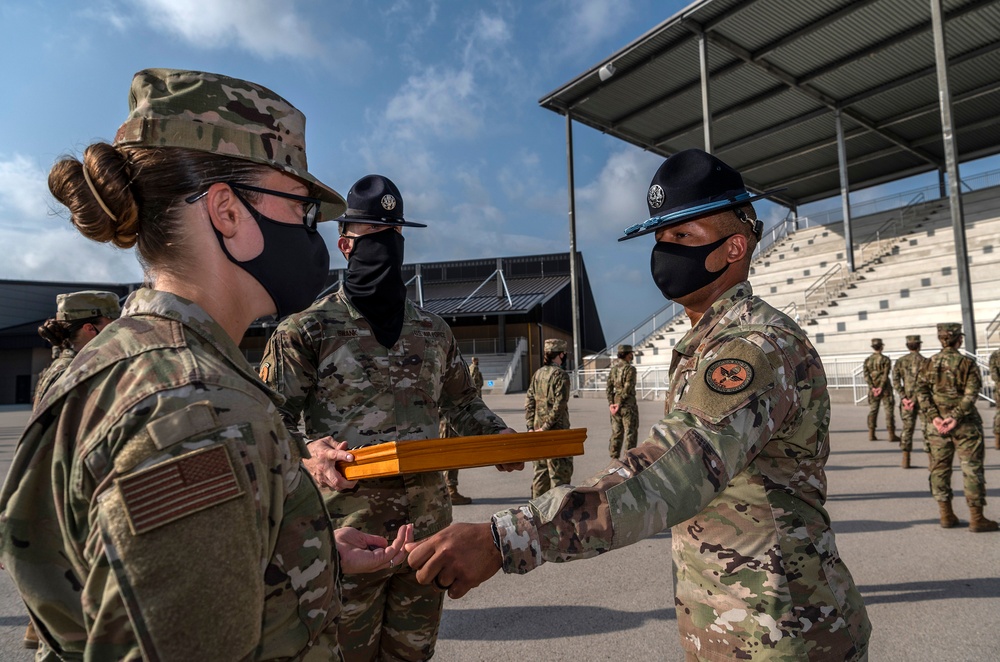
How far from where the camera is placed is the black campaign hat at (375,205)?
2.71 metres

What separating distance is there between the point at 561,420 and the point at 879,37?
18.5 m

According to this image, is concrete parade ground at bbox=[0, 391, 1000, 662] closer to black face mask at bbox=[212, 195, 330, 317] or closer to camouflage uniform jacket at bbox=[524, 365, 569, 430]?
camouflage uniform jacket at bbox=[524, 365, 569, 430]

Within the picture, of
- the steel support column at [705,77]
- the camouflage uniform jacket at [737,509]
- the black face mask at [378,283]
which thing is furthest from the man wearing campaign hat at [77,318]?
the steel support column at [705,77]

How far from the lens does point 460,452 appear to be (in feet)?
5.10

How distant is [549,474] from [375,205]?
4804 millimetres

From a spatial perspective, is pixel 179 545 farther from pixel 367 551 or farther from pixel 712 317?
pixel 712 317

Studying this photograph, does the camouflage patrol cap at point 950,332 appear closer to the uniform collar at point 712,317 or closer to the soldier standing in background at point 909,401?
the soldier standing in background at point 909,401

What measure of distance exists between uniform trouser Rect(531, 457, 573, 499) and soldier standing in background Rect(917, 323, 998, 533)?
3.62 meters

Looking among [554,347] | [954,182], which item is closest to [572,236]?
[954,182]

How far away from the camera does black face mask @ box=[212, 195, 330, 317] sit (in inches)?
50.3

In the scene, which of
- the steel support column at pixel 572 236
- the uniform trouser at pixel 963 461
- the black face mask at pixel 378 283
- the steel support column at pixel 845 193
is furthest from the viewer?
the steel support column at pixel 572 236

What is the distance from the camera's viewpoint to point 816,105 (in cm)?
2316

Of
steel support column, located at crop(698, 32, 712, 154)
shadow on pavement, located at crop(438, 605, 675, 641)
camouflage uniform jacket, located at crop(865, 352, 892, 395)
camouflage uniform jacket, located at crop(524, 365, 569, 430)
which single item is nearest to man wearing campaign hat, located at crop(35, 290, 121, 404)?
shadow on pavement, located at crop(438, 605, 675, 641)

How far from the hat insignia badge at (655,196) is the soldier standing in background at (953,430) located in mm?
5423
